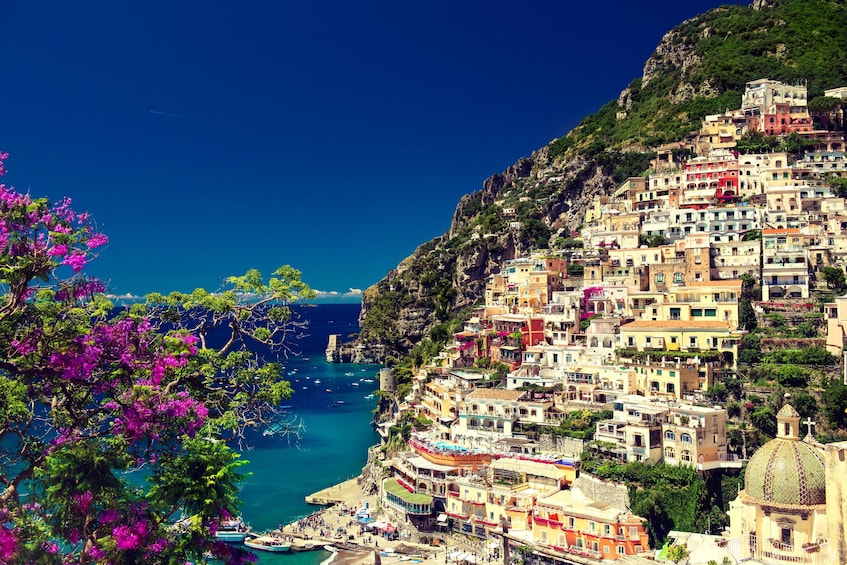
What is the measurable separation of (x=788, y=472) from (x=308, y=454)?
145 ft

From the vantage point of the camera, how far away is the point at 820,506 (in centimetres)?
2291

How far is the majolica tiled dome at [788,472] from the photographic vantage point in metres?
23.1

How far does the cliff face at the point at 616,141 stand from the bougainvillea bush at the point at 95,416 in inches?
2533

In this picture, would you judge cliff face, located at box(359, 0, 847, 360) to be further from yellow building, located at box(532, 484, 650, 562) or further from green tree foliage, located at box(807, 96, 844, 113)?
yellow building, located at box(532, 484, 650, 562)

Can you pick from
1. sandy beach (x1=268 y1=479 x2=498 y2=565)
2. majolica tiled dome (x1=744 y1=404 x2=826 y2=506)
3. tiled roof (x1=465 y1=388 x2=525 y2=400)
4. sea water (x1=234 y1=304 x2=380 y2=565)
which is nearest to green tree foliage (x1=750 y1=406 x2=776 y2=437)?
tiled roof (x1=465 y1=388 x2=525 y2=400)

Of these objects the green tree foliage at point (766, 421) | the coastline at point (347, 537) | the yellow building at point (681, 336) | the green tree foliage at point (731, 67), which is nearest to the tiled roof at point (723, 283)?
the yellow building at point (681, 336)

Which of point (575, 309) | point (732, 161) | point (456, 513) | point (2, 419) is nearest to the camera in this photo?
point (2, 419)

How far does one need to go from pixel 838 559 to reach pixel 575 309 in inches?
1316

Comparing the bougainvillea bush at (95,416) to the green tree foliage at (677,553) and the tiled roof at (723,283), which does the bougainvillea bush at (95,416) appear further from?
the tiled roof at (723,283)

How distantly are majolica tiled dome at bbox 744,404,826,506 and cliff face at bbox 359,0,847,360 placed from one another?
5259cm

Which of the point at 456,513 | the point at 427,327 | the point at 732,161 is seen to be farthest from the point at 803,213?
the point at 427,327

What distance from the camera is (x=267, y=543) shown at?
41.3 m

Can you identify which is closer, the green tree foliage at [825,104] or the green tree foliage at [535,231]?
the green tree foliage at [825,104]

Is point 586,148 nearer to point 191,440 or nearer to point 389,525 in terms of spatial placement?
point 389,525
